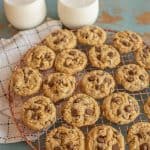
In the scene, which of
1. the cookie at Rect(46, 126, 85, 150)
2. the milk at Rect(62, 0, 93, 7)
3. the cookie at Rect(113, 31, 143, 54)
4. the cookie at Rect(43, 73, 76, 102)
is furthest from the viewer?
the milk at Rect(62, 0, 93, 7)

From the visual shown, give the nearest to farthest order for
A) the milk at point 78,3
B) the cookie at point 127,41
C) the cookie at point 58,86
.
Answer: the cookie at point 58,86, the cookie at point 127,41, the milk at point 78,3

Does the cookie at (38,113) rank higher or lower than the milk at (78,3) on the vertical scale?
lower

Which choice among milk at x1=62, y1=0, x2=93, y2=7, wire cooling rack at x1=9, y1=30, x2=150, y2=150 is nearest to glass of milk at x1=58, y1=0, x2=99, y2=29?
milk at x1=62, y1=0, x2=93, y2=7

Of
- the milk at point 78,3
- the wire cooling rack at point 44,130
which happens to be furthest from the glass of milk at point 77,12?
the wire cooling rack at point 44,130

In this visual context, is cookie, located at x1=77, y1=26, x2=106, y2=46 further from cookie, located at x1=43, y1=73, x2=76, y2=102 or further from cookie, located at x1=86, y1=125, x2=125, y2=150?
cookie, located at x1=86, y1=125, x2=125, y2=150

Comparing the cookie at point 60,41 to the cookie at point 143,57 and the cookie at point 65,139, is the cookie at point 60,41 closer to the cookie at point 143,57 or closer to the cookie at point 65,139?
the cookie at point 143,57

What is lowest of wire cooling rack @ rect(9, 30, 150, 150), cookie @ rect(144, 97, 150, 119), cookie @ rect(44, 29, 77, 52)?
wire cooling rack @ rect(9, 30, 150, 150)

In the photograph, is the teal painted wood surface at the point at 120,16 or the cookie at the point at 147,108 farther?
the teal painted wood surface at the point at 120,16
